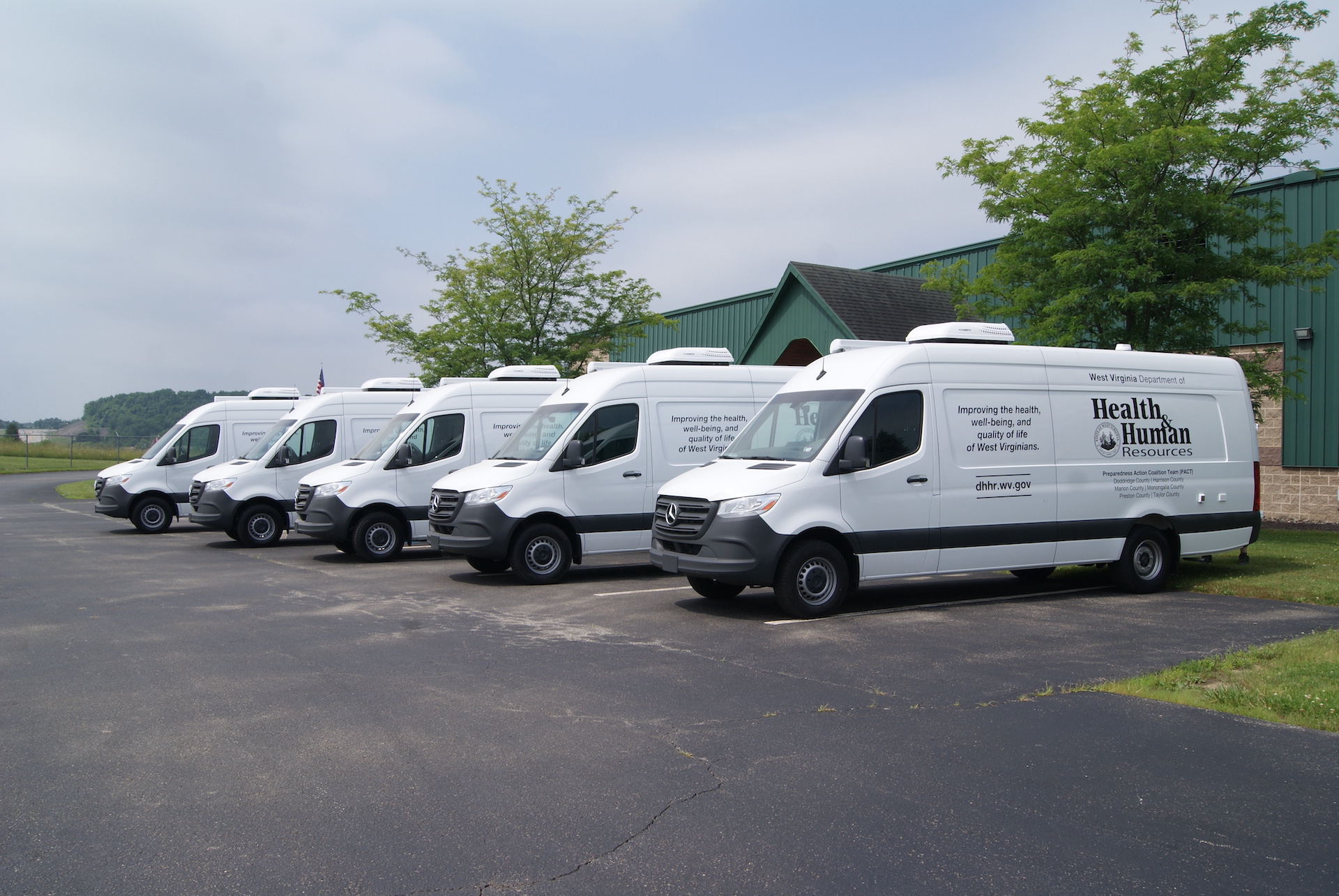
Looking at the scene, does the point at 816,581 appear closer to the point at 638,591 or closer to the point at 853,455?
the point at 853,455

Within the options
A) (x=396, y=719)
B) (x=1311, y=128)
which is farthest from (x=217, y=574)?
(x=1311, y=128)

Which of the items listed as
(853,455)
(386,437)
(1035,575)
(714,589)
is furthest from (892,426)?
(386,437)

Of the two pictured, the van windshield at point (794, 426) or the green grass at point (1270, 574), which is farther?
the green grass at point (1270, 574)

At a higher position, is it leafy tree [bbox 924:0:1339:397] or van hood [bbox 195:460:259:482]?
leafy tree [bbox 924:0:1339:397]

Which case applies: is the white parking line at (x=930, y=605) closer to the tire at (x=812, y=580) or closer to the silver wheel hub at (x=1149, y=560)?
the tire at (x=812, y=580)

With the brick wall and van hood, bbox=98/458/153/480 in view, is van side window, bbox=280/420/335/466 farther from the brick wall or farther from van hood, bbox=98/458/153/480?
the brick wall

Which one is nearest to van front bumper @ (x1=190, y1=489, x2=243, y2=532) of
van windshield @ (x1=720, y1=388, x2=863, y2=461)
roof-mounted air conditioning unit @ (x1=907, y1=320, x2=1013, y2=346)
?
van windshield @ (x1=720, y1=388, x2=863, y2=461)

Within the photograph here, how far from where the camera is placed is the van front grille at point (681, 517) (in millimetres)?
9688

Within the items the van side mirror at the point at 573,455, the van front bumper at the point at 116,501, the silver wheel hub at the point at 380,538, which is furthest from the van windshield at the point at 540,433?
the van front bumper at the point at 116,501

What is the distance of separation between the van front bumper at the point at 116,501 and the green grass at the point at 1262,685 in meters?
19.6

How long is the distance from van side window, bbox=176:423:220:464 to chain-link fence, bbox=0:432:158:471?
124 feet

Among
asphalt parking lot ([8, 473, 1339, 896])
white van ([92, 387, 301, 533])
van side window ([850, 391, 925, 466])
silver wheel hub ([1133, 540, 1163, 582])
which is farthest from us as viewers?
white van ([92, 387, 301, 533])

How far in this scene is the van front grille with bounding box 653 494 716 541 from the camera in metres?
9.69

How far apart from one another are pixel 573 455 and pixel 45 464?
56461 millimetres
